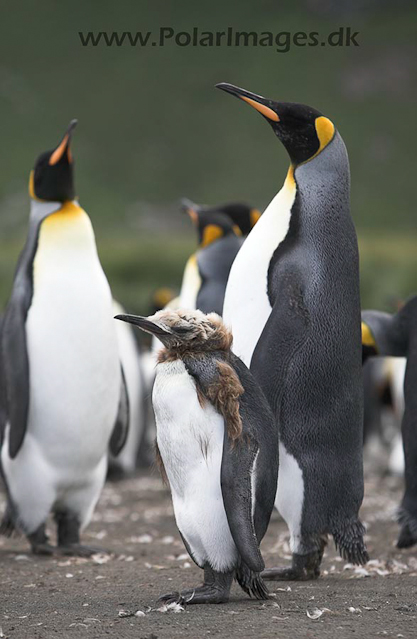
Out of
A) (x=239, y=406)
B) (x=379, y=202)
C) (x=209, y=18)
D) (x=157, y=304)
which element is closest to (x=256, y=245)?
(x=239, y=406)

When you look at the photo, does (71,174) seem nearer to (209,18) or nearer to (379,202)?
(379,202)

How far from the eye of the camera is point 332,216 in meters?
4.74

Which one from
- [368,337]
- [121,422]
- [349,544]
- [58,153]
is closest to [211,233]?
[58,153]

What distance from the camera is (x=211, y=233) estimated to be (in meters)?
7.81

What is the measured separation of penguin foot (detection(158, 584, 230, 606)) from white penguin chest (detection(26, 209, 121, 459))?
204cm

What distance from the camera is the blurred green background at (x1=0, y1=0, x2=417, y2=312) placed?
41719mm

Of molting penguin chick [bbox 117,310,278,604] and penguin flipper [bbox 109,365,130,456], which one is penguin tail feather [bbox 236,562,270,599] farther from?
penguin flipper [bbox 109,365,130,456]

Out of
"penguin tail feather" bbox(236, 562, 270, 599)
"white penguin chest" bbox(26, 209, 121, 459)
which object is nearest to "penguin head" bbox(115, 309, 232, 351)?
"penguin tail feather" bbox(236, 562, 270, 599)

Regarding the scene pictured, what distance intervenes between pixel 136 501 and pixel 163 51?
4624 cm

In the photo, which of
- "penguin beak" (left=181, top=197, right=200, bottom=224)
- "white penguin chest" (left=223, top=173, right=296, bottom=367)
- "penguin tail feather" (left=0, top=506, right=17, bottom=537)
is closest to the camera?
"white penguin chest" (left=223, top=173, right=296, bottom=367)

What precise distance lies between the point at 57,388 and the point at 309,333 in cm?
164

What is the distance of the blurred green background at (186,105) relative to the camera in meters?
41.7

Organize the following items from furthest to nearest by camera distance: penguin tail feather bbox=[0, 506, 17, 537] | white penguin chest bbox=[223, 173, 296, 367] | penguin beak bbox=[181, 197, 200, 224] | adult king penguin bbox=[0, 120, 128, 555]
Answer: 1. penguin beak bbox=[181, 197, 200, 224]
2. penguin tail feather bbox=[0, 506, 17, 537]
3. adult king penguin bbox=[0, 120, 128, 555]
4. white penguin chest bbox=[223, 173, 296, 367]

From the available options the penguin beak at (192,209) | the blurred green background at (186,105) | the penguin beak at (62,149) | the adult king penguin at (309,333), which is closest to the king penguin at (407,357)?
the adult king penguin at (309,333)
